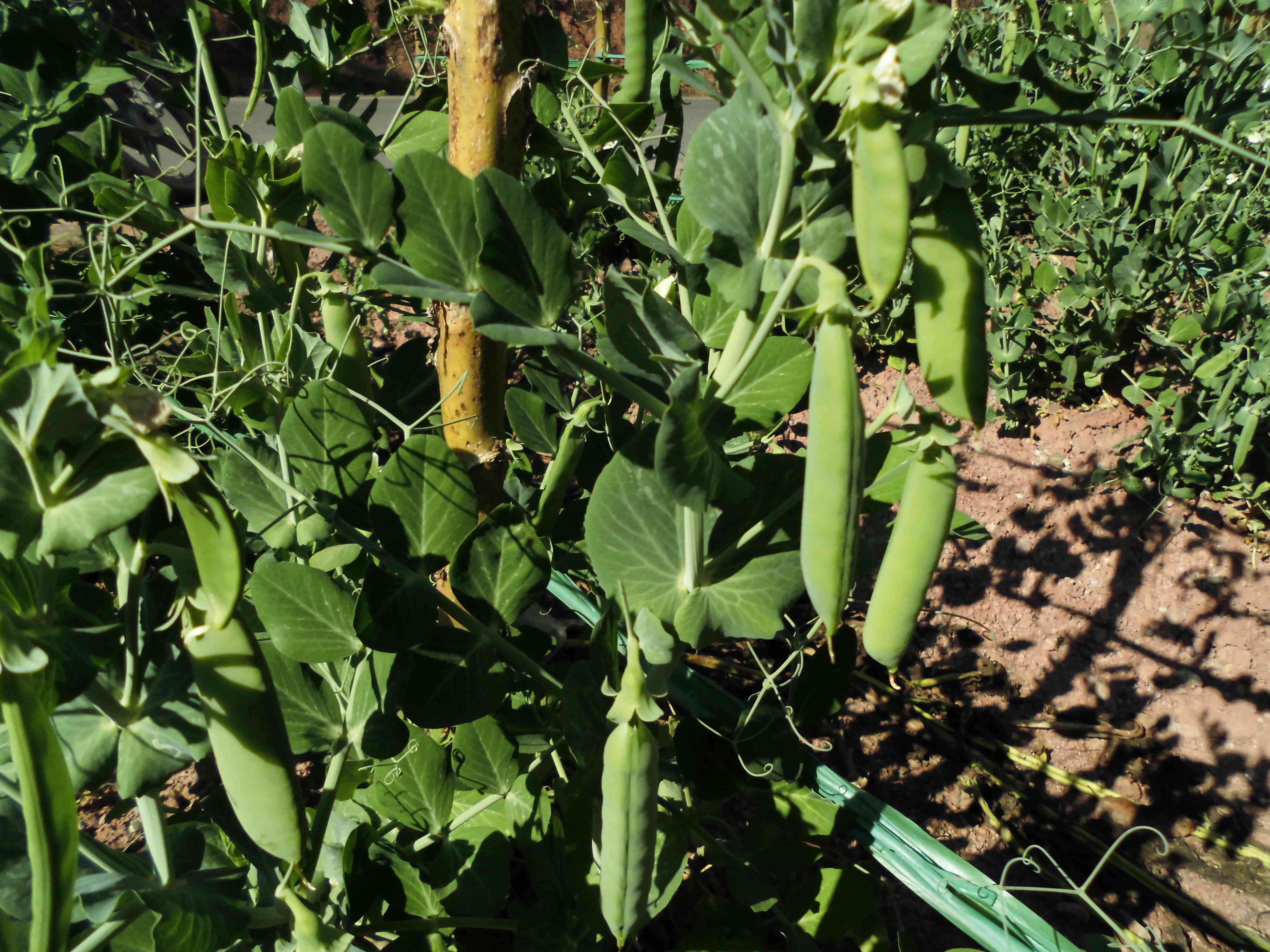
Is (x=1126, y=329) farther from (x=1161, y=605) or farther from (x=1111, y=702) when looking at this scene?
(x=1111, y=702)

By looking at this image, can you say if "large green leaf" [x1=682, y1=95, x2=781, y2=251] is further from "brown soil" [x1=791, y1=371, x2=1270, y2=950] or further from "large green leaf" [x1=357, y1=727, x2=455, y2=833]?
"brown soil" [x1=791, y1=371, x2=1270, y2=950]

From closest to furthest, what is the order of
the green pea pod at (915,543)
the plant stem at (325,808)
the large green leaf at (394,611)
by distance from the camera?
the green pea pod at (915,543) < the plant stem at (325,808) < the large green leaf at (394,611)

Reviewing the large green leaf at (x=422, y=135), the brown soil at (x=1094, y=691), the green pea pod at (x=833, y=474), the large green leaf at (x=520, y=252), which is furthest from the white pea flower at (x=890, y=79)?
the brown soil at (x=1094, y=691)

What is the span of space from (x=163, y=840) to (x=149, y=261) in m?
0.85

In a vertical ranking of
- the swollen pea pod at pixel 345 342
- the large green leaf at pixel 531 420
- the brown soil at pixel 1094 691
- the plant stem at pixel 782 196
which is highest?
the plant stem at pixel 782 196

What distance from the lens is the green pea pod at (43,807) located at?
39cm

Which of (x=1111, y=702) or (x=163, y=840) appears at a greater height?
(x=163, y=840)

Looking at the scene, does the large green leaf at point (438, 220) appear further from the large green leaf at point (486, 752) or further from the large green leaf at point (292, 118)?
the large green leaf at point (486, 752)

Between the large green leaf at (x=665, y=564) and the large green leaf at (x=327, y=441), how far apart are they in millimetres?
272

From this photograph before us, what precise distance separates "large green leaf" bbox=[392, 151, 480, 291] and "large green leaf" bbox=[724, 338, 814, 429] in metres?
0.22

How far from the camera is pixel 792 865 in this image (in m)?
0.92

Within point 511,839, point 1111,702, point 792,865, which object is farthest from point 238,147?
point 1111,702

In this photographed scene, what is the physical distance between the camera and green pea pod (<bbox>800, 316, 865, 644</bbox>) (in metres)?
0.43

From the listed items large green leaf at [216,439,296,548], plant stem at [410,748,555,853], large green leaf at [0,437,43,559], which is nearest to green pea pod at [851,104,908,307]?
large green leaf at [0,437,43,559]
